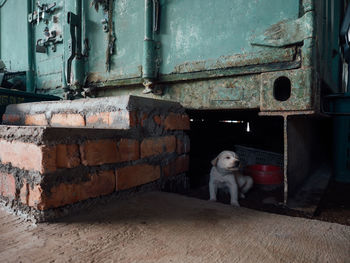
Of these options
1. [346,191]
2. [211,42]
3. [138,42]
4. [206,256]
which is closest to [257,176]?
[346,191]

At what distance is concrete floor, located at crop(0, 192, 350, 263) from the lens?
23.6 inches

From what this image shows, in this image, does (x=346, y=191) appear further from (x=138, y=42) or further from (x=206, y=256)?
(x=138, y=42)

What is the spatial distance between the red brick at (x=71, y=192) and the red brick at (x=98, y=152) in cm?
5

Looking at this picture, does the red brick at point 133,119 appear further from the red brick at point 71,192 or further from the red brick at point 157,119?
the red brick at point 71,192

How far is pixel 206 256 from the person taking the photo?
604 millimetres

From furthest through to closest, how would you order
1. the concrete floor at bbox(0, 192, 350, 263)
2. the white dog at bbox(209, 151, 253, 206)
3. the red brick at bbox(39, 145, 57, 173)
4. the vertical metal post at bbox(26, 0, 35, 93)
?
1. the vertical metal post at bbox(26, 0, 35, 93)
2. the white dog at bbox(209, 151, 253, 206)
3. the red brick at bbox(39, 145, 57, 173)
4. the concrete floor at bbox(0, 192, 350, 263)

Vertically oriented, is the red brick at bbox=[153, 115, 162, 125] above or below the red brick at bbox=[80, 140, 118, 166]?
above

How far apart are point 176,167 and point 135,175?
37cm

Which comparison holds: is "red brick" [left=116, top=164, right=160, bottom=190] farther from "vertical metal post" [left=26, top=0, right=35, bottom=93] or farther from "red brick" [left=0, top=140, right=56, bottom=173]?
"vertical metal post" [left=26, top=0, right=35, bottom=93]

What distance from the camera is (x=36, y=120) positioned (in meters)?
1.44

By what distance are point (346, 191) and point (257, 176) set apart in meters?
0.74

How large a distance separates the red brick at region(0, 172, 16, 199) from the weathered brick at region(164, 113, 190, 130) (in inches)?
29.7

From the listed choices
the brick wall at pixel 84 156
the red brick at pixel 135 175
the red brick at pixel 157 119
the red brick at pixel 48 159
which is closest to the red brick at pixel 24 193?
the brick wall at pixel 84 156

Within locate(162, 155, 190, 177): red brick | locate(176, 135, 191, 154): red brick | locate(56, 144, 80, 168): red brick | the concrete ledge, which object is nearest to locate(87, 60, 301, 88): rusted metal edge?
the concrete ledge
